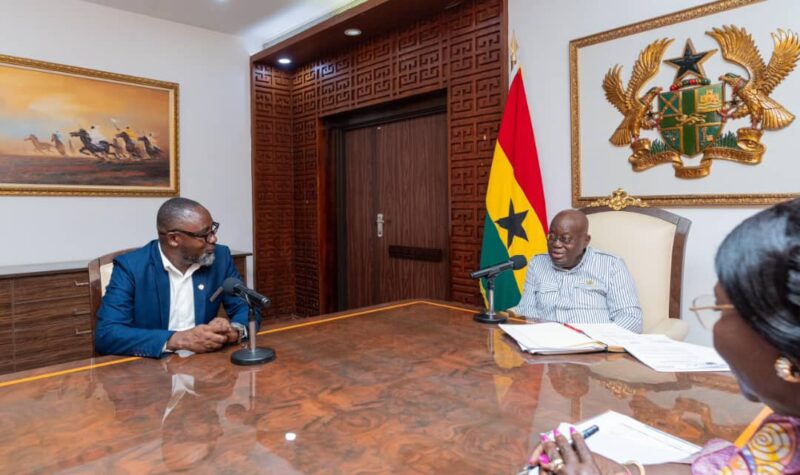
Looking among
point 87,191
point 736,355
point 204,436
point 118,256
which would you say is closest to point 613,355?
point 736,355

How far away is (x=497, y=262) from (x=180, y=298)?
181 cm

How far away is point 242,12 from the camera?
13.8ft

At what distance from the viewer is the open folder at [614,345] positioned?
1.35m

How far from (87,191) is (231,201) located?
1184mm

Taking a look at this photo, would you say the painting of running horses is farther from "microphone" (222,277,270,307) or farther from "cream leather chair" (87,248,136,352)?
"microphone" (222,277,270,307)

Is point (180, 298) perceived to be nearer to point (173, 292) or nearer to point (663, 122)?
point (173, 292)

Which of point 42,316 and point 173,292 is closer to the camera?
point 173,292

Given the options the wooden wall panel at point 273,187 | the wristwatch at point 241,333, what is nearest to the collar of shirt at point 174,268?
the wristwatch at point 241,333

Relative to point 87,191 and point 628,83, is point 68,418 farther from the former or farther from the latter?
point 87,191

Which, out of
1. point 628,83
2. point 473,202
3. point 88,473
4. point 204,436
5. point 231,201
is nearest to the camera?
point 88,473

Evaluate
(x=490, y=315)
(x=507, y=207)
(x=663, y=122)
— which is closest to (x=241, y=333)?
(x=490, y=315)

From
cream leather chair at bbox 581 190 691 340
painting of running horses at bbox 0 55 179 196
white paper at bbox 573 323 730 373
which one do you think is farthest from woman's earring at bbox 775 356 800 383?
painting of running horses at bbox 0 55 179 196

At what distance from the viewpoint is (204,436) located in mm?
956

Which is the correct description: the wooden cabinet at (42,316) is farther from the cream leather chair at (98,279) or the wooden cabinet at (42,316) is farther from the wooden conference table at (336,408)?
the wooden conference table at (336,408)
